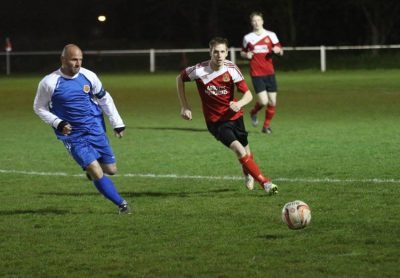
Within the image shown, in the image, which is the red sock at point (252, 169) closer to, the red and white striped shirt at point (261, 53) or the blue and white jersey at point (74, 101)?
the blue and white jersey at point (74, 101)

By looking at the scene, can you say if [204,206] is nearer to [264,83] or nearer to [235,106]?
[235,106]

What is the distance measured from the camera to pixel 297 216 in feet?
27.7

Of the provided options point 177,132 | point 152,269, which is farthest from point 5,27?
point 152,269

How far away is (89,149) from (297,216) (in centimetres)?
241

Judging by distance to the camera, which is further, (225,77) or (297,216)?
(225,77)

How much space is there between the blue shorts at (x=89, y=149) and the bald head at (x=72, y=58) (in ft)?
2.24

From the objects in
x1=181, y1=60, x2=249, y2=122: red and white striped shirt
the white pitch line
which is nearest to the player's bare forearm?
x1=181, y1=60, x2=249, y2=122: red and white striped shirt

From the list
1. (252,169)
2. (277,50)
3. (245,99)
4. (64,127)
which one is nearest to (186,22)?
(277,50)

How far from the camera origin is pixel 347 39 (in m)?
57.1

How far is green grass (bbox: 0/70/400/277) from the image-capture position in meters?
7.36

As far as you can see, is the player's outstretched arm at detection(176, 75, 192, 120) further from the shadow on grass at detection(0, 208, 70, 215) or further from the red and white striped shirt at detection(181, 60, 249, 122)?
the shadow on grass at detection(0, 208, 70, 215)

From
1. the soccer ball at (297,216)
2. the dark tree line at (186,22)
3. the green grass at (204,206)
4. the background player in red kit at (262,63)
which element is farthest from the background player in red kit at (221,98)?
the dark tree line at (186,22)

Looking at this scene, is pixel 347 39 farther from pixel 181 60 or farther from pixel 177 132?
A: pixel 177 132

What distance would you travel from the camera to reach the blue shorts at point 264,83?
18375 mm
